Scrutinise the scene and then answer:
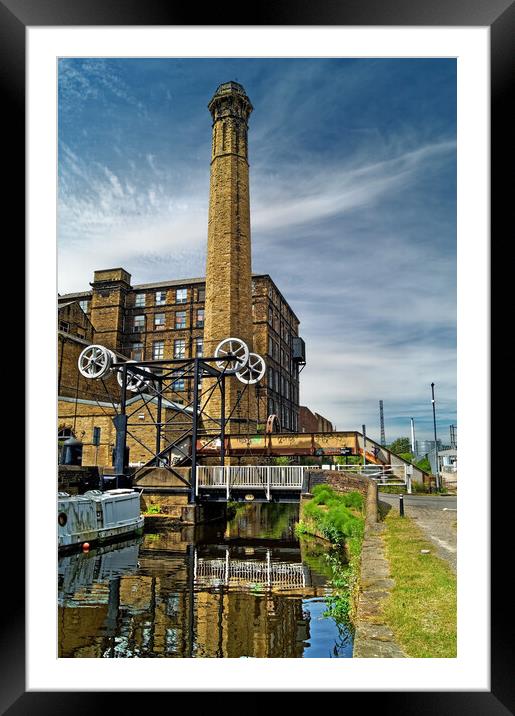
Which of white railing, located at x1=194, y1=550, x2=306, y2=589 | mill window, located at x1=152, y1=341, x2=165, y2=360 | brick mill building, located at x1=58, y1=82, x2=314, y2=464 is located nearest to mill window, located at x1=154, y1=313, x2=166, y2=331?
brick mill building, located at x1=58, y1=82, x2=314, y2=464

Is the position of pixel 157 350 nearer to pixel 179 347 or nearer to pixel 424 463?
pixel 179 347

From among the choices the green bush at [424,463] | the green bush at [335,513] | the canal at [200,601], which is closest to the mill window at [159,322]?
the green bush at [424,463]

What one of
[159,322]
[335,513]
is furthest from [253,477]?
[159,322]

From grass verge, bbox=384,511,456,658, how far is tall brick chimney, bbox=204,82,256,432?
22175 mm

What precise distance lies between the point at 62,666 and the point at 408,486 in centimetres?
1584

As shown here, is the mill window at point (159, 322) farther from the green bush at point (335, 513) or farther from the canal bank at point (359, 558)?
the green bush at point (335, 513)

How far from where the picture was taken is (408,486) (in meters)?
18.3

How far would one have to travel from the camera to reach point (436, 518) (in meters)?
11.6

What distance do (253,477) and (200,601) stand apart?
435 inches

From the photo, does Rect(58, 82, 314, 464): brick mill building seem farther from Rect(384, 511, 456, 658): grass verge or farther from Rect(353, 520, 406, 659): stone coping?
Rect(384, 511, 456, 658): grass verge

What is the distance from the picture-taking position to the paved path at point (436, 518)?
8156 mm
